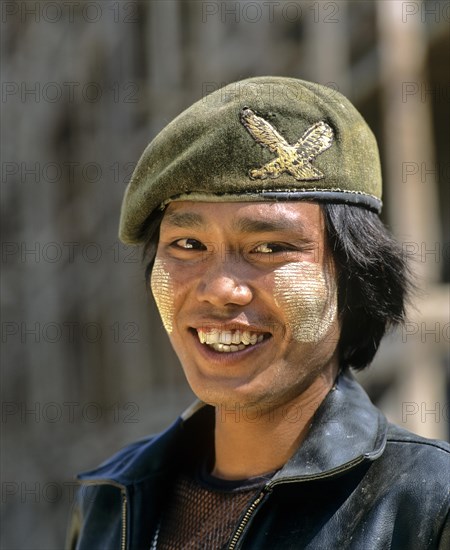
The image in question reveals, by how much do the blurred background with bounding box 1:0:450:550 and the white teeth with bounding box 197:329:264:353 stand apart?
3567mm

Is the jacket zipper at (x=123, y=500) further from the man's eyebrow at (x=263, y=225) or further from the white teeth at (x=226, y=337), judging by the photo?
the man's eyebrow at (x=263, y=225)

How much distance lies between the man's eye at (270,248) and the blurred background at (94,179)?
3.52 metres

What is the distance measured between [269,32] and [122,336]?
7.98 feet

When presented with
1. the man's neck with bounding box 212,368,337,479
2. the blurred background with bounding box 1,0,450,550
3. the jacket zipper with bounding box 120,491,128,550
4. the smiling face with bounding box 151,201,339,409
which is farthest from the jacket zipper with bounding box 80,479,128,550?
the blurred background with bounding box 1,0,450,550

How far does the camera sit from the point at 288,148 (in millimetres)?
1785

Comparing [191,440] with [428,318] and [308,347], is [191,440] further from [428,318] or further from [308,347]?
[428,318]

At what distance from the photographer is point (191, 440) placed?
214cm

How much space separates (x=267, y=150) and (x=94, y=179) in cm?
525

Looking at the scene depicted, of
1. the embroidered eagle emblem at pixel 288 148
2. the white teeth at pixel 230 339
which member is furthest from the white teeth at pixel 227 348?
the embroidered eagle emblem at pixel 288 148

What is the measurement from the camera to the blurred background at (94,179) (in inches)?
228

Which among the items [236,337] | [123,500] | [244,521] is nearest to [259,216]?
[236,337]

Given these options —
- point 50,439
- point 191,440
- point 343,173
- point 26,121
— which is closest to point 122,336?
point 50,439

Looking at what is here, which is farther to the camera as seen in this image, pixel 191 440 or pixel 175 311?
pixel 191 440

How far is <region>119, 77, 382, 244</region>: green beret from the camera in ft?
5.84
